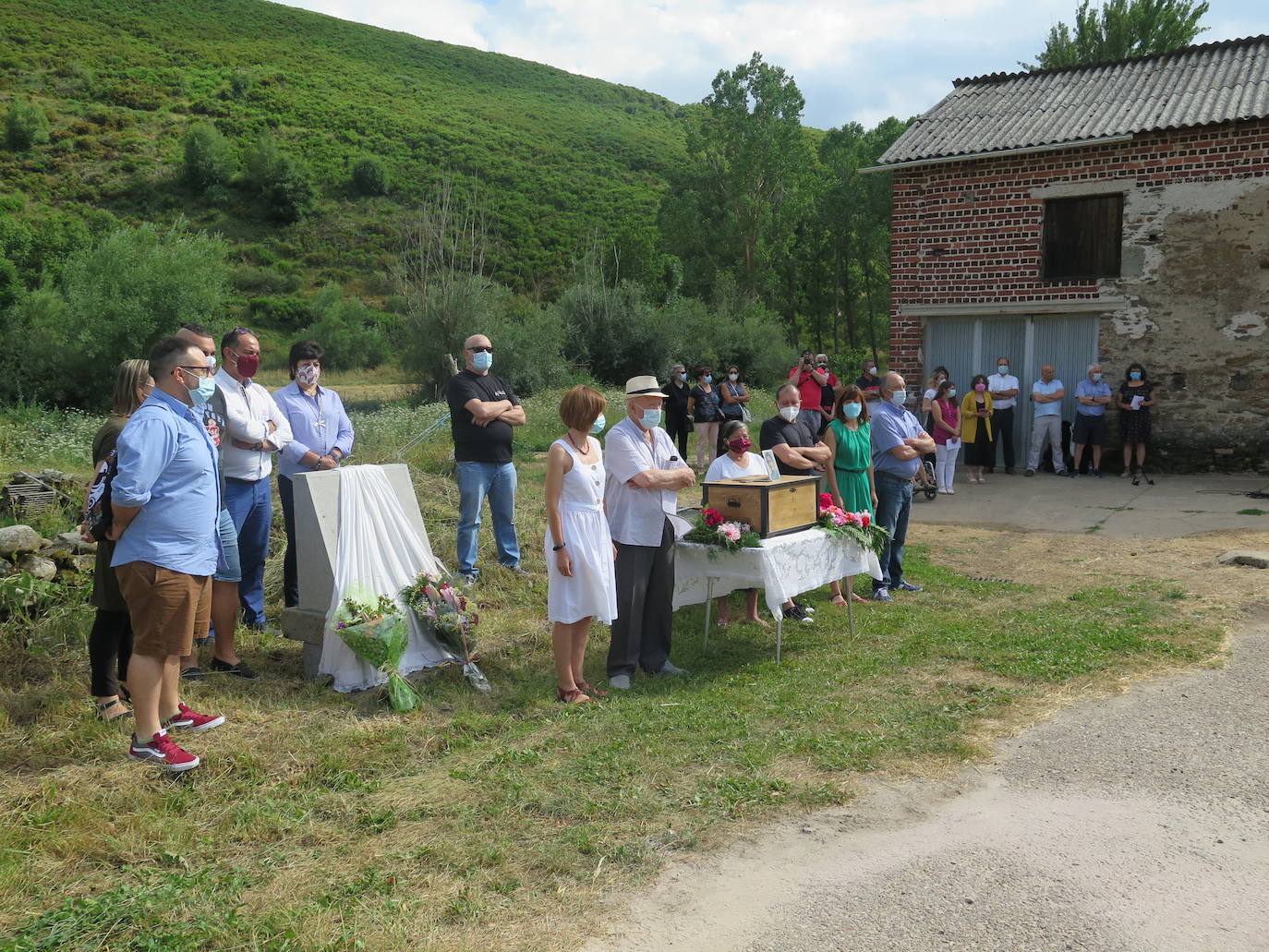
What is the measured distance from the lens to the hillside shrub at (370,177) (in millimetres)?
57088

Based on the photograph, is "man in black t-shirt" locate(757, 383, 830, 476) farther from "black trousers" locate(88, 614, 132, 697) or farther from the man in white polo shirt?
the man in white polo shirt

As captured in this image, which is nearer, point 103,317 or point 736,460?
point 736,460

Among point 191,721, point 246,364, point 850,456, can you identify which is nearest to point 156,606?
point 191,721

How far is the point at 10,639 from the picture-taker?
595 cm

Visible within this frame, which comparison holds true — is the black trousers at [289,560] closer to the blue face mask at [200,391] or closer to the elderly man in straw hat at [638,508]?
the blue face mask at [200,391]

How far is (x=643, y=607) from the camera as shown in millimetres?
6301

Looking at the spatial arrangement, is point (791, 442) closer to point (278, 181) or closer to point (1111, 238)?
point (1111, 238)

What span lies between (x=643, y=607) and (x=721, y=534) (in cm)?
68

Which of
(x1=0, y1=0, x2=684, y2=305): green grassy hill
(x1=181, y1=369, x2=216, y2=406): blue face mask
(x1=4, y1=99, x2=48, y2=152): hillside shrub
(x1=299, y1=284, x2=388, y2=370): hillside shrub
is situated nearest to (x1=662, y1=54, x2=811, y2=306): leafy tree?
(x1=0, y1=0, x2=684, y2=305): green grassy hill

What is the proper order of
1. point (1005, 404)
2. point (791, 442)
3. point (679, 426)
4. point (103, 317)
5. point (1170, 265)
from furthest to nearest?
point (103, 317)
point (679, 426)
point (1005, 404)
point (1170, 265)
point (791, 442)

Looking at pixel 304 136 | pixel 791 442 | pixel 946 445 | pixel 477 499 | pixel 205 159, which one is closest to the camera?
pixel 791 442

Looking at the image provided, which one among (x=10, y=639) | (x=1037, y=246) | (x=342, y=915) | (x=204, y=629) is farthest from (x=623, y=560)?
(x=1037, y=246)

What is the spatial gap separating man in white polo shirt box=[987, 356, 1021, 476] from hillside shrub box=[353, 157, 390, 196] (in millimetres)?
48885

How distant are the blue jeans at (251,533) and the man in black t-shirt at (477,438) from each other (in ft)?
5.53
